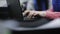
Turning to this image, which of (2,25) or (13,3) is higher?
(13,3)

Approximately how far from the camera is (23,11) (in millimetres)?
830

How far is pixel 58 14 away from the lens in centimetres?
82

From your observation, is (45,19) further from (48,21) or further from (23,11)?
(23,11)

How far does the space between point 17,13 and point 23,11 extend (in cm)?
5

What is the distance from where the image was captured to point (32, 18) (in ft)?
2.75

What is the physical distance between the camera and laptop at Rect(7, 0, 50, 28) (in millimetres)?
832

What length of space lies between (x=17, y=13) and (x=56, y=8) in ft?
0.87

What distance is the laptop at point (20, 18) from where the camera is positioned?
2.73ft

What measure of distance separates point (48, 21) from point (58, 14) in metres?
0.08

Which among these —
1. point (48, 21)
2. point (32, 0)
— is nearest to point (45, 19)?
point (48, 21)

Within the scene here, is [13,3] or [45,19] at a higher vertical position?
[13,3]

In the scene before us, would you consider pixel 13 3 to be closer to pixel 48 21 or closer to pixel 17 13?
pixel 17 13

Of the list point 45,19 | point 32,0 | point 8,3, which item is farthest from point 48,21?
point 8,3

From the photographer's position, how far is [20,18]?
848 mm
